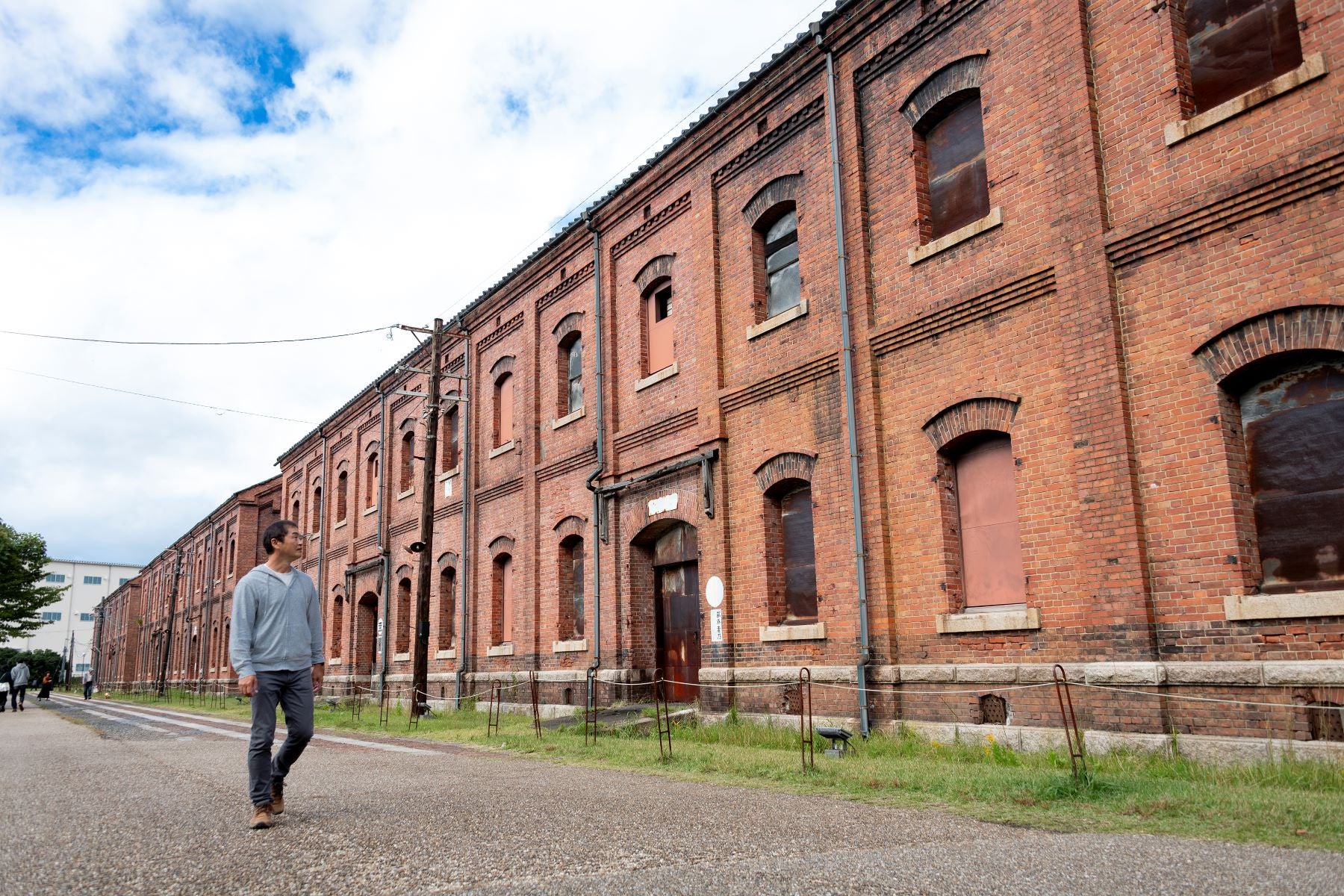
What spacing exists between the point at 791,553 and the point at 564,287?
332 inches

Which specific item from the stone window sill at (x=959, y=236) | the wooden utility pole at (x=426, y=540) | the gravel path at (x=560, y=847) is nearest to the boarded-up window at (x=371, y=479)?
the wooden utility pole at (x=426, y=540)

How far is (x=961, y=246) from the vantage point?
1120 cm

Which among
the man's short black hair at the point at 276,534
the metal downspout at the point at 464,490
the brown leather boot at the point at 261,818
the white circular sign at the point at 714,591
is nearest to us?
the brown leather boot at the point at 261,818

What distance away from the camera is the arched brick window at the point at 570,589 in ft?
59.8

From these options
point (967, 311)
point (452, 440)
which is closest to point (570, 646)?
point (452, 440)

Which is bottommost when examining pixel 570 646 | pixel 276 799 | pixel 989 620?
pixel 276 799

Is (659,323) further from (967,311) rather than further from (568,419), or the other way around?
(967,311)

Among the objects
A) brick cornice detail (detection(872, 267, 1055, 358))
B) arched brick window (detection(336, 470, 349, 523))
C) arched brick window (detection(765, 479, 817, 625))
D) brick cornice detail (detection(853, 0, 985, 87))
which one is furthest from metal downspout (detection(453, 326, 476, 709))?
brick cornice detail (detection(853, 0, 985, 87))

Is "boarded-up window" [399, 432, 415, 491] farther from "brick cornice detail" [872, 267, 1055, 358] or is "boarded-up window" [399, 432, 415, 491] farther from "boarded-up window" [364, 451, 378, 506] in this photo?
"brick cornice detail" [872, 267, 1055, 358]

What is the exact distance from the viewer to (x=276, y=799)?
19.0ft

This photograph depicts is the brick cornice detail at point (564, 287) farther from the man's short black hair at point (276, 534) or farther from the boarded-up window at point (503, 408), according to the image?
the man's short black hair at point (276, 534)

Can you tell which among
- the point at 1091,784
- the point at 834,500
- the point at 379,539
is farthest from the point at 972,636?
the point at 379,539

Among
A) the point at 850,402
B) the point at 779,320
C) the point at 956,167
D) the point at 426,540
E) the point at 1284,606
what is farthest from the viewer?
the point at 426,540

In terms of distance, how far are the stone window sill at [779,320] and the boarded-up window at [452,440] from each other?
452 inches
